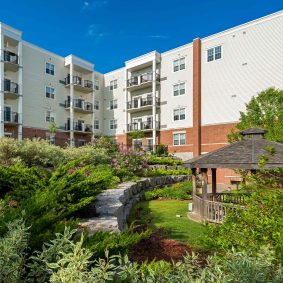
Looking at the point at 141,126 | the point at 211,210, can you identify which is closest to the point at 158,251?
the point at 211,210

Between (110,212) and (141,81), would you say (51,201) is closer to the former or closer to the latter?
(110,212)

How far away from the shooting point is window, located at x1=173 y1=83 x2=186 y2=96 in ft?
107

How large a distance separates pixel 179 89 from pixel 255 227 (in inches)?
1232

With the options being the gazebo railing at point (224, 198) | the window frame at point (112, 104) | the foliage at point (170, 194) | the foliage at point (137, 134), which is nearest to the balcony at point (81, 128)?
the window frame at point (112, 104)

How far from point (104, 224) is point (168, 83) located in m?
30.9

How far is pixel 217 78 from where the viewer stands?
29672mm

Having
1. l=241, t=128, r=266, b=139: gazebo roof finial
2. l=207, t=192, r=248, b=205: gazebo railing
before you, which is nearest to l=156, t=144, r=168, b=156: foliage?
l=207, t=192, r=248, b=205: gazebo railing

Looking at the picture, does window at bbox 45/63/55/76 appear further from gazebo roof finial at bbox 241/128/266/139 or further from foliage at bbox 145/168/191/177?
gazebo roof finial at bbox 241/128/266/139

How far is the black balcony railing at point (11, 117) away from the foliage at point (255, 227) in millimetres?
30713

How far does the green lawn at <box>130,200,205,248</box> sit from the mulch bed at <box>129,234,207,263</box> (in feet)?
2.15

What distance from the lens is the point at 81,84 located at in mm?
37812

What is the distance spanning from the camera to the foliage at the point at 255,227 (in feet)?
9.62

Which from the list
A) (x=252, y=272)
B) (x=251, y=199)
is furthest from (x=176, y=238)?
(x=252, y=272)

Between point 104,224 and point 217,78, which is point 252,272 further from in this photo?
point 217,78
